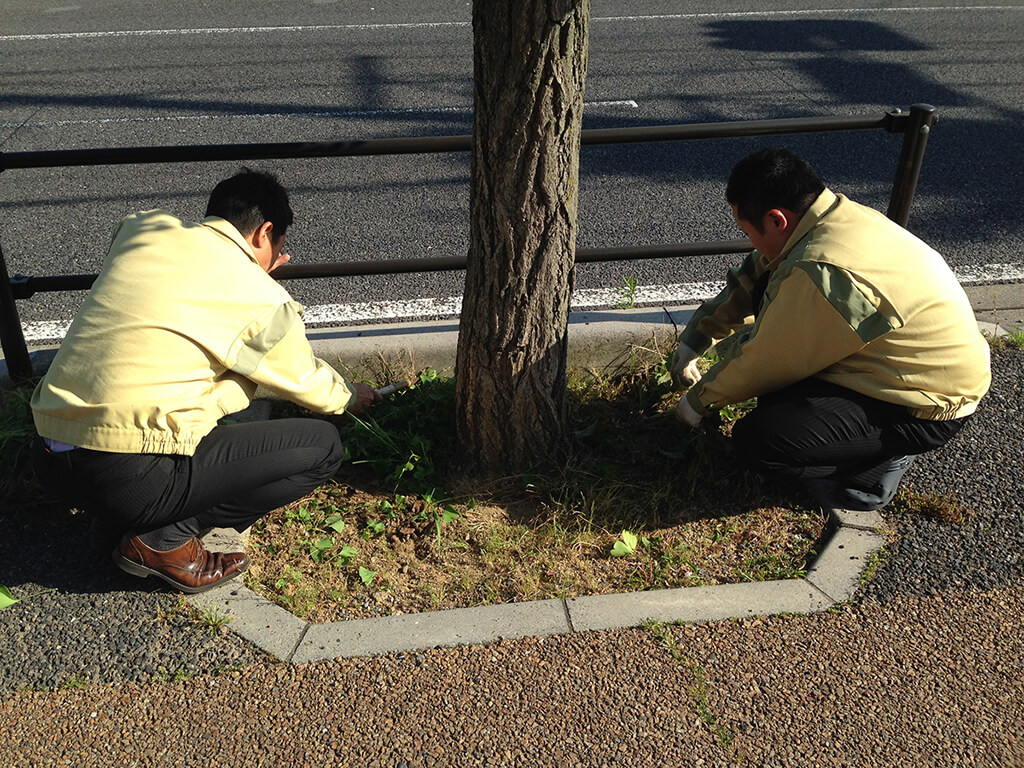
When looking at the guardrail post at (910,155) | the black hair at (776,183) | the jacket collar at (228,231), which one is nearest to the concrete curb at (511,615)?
the jacket collar at (228,231)

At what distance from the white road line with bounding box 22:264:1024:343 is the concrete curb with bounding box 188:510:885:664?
180 cm

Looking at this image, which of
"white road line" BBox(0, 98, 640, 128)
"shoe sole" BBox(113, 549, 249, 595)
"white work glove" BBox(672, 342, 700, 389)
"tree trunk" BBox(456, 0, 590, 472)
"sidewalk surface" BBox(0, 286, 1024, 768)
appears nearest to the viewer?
"sidewalk surface" BBox(0, 286, 1024, 768)

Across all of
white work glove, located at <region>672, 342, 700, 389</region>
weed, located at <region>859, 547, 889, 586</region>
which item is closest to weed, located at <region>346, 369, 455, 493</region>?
white work glove, located at <region>672, 342, 700, 389</region>

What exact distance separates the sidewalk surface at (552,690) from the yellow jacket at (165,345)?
0.54 metres

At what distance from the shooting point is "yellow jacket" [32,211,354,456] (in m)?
2.26

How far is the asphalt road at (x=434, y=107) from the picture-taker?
4859 millimetres

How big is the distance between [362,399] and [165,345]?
0.81 metres

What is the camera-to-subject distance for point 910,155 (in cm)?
338

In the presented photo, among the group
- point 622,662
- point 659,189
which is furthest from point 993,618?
point 659,189

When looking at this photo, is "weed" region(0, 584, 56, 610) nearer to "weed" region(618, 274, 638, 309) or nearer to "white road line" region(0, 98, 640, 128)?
"weed" region(618, 274, 638, 309)

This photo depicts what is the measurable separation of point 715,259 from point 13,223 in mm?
3861

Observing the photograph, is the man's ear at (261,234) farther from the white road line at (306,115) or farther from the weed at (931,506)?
the white road line at (306,115)

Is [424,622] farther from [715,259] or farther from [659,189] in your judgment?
[659,189]

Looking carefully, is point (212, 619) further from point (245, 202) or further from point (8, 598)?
point (245, 202)
